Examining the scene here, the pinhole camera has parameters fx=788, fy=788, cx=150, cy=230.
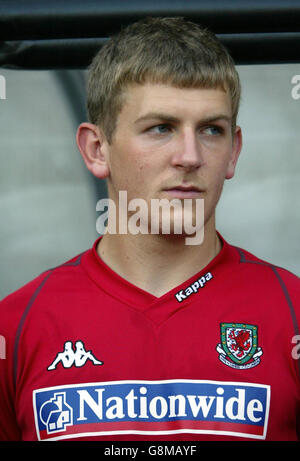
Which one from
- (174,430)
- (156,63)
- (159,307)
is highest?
(156,63)

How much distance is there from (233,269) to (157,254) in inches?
6.5

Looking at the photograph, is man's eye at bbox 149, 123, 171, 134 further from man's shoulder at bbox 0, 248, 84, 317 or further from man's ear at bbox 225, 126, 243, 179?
man's shoulder at bbox 0, 248, 84, 317

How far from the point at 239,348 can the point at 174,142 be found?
40cm

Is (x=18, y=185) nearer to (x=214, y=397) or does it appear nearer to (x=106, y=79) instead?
(x=106, y=79)

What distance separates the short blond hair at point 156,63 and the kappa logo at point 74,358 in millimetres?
407

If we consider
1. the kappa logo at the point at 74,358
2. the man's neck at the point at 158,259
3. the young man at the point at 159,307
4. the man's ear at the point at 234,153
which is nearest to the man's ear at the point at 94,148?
the young man at the point at 159,307

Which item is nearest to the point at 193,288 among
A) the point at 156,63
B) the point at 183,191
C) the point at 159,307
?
the point at 159,307

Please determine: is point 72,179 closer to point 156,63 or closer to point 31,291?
point 31,291

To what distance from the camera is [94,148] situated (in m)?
1.58

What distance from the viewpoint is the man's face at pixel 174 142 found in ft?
4.60

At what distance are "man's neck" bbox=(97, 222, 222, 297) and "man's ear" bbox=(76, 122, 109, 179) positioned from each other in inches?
5.4

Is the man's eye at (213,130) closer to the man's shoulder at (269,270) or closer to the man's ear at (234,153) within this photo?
the man's ear at (234,153)

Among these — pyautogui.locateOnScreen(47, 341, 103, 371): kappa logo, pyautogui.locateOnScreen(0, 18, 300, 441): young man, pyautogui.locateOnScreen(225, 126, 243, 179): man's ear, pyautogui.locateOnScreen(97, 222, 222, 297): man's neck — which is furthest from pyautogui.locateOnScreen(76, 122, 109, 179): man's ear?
pyautogui.locateOnScreen(47, 341, 103, 371): kappa logo
